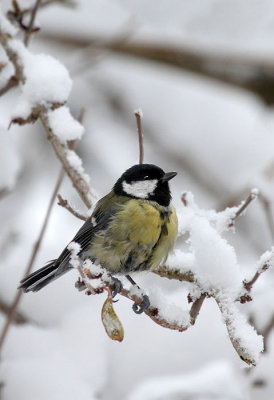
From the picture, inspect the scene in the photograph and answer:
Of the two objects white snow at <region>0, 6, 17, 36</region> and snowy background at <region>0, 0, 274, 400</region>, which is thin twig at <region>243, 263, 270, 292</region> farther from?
white snow at <region>0, 6, 17, 36</region>

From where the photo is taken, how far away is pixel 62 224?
3.87m

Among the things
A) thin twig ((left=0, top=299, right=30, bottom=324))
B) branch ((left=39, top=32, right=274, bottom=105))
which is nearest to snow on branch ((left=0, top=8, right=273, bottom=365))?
thin twig ((left=0, top=299, right=30, bottom=324))

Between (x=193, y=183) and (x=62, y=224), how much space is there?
113 cm

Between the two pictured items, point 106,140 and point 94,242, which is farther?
point 106,140

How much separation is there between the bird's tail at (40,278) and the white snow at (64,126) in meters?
0.39

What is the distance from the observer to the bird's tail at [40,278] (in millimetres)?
1879

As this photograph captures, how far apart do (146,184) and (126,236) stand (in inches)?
9.8

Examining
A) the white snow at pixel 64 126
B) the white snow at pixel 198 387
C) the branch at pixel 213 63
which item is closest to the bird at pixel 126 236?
the white snow at pixel 64 126

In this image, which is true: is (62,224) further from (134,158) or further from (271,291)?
(271,291)

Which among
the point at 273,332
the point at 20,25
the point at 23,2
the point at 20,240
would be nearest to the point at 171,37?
the point at 23,2

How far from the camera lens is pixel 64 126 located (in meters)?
1.93

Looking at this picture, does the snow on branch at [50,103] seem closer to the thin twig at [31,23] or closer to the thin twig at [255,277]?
the thin twig at [31,23]

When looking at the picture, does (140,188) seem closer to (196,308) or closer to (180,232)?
(180,232)

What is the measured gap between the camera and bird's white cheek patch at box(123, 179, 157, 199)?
2213mm
